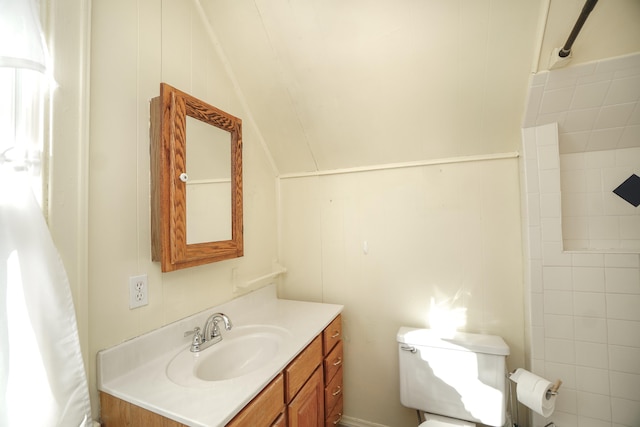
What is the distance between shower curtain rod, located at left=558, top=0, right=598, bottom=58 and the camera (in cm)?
79

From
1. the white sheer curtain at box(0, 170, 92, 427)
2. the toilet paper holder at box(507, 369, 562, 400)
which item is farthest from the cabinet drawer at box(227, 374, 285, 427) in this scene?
the toilet paper holder at box(507, 369, 562, 400)

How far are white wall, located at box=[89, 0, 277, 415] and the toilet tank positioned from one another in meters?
1.13

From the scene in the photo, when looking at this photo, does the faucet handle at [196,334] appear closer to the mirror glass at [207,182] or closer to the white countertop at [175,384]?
the white countertop at [175,384]

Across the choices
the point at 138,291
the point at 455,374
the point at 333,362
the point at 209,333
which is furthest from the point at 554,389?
the point at 138,291

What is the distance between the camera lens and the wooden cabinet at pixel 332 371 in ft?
4.64

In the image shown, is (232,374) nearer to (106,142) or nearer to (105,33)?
(106,142)

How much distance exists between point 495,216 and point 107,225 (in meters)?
1.83

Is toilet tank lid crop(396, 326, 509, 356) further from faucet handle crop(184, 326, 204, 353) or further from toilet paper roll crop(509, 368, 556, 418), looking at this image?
faucet handle crop(184, 326, 204, 353)

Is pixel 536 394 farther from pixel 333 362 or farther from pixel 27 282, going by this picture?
pixel 27 282

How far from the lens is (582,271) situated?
1.24 metres

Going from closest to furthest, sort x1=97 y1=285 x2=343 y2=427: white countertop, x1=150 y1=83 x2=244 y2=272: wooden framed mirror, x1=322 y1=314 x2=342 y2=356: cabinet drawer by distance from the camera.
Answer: x1=97 y1=285 x2=343 y2=427: white countertop < x1=150 y1=83 x2=244 y2=272: wooden framed mirror < x1=322 y1=314 x2=342 y2=356: cabinet drawer

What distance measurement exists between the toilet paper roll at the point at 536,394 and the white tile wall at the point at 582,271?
124mm

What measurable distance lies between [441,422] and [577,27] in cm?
175

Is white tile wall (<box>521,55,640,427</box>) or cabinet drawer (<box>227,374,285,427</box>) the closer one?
cabinet drawer (<box>227,374,285,427</box>)
